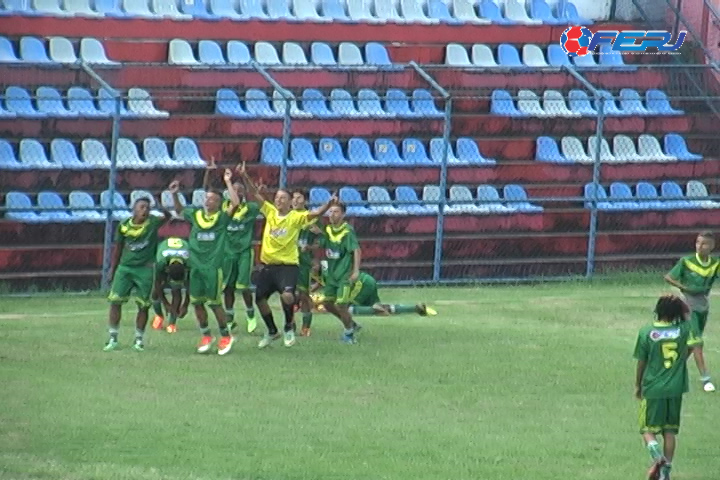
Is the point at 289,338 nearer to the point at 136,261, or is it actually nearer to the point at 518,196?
the point at 136,261

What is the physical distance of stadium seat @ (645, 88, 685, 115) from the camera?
1227 inches

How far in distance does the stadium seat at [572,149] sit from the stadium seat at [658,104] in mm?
1893

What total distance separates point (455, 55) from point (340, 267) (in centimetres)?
1013

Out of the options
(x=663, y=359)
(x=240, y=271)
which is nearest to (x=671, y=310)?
(x=663, y=359)

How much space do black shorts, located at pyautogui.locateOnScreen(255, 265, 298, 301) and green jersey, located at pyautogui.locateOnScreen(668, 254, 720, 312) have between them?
4.49m

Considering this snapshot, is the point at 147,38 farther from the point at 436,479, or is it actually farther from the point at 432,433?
the point at 436,479

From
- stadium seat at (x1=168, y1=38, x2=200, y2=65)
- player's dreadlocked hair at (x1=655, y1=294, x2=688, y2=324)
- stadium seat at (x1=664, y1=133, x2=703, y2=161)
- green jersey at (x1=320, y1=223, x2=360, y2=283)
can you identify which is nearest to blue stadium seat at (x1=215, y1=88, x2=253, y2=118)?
stadium seat at (x1=168, y1=38, x2=200, y2=65)

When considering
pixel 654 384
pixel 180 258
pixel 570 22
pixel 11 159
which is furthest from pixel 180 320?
pixel 570 22

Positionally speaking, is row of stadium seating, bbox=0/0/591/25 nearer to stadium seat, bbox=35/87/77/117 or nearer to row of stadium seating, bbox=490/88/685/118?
stadium seat, bbox=35/87/77/117

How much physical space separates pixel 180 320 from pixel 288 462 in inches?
344

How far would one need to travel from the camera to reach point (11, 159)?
25.4 metres

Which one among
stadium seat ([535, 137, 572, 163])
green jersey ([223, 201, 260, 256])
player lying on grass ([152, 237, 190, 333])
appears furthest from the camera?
stadium seat ([535, 137, 572, 163])

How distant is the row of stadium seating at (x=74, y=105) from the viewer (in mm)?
25719

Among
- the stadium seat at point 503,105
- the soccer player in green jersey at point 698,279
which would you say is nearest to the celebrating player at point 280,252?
the soccer player in green jersey at point 698,279
